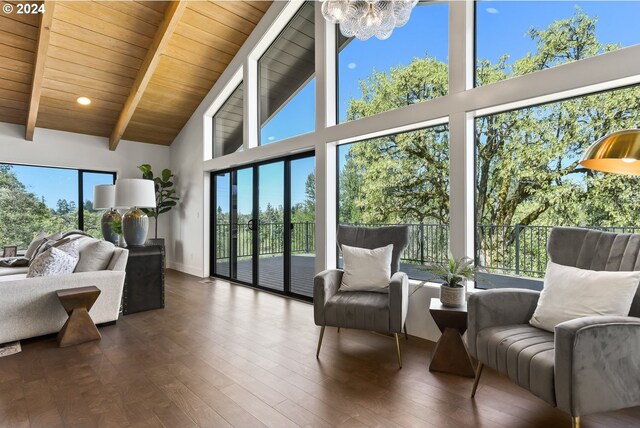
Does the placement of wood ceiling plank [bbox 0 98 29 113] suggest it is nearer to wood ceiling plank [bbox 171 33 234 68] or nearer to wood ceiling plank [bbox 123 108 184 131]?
wood ceiling plank [bbox 123 108 184 131]

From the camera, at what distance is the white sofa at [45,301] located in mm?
2777

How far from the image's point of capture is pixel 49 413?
186 centimetres

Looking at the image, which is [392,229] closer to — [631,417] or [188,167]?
[631,417]

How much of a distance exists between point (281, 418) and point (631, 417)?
75.8 inches

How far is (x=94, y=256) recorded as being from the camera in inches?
132

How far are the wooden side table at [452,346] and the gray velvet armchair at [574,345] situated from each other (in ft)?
0.85

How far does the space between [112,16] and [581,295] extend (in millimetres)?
5399

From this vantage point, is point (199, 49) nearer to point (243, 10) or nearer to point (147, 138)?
point (243, 10)

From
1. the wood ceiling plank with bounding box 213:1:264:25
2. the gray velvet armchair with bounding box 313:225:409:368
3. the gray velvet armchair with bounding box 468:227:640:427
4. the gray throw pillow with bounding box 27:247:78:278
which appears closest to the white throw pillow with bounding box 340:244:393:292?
the gray velvet armchair with bounding box 313:225:409:368

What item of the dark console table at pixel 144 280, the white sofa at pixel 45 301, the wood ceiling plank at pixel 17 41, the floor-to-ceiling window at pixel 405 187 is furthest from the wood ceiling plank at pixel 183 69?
the white sofa at pixel 45 301

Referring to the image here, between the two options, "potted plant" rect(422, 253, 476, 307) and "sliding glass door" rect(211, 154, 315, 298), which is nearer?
"potted plant" rect(422, 253, 476, 307)

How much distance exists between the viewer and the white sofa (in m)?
2.78

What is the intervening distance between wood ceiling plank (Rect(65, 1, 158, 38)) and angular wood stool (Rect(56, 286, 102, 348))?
3.29 m

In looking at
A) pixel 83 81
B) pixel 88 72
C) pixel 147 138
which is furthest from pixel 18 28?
pixel 147 138
